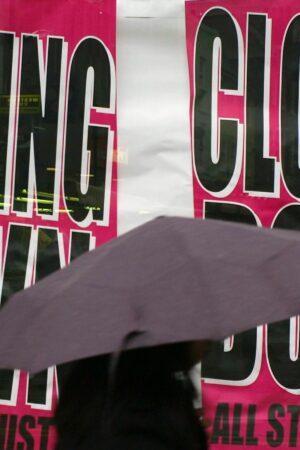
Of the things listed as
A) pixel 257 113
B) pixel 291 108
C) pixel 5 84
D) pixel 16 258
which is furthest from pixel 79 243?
pixel 291 108

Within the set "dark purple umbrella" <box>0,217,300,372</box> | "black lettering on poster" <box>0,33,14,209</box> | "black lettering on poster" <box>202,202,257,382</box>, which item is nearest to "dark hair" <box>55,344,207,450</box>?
"dark purple umbrella" <box>0,217,300,372</box>

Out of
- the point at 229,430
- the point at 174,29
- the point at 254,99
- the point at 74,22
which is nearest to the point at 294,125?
the point at 254,99

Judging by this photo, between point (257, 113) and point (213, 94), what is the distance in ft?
0.83

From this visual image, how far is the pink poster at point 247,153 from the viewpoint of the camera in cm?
432

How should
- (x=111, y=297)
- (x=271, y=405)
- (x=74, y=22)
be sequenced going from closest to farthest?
1. (x=111, y=297)
2. (x=271, y=405)
3. (x=74, y=22)

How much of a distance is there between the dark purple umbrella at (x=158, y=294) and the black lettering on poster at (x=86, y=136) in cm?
230

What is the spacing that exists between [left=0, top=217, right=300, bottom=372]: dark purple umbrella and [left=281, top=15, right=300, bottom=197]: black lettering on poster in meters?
2.30

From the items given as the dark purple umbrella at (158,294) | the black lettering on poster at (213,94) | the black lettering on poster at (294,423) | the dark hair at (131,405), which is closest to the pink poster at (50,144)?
the black lettering on poster at (213,94)

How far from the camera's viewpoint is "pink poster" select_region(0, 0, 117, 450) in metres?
4.49

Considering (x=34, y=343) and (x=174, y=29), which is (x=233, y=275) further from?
(x=174, y=29)

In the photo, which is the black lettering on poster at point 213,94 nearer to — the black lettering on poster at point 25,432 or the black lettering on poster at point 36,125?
the black lettering on poster at point 36,125

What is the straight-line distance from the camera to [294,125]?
4.49m

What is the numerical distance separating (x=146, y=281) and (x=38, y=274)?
2536 millimetres

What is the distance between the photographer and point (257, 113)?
14.8ft
